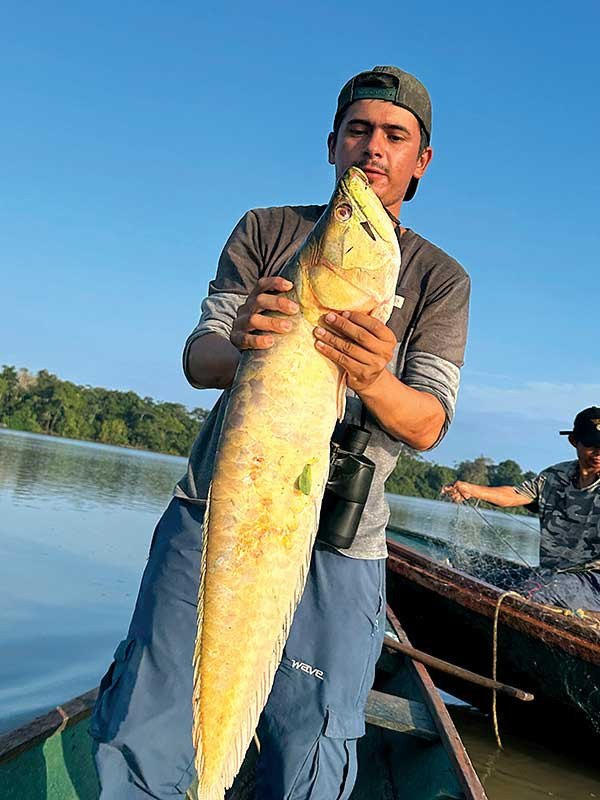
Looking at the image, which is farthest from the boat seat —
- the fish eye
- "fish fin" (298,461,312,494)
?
the fish eye

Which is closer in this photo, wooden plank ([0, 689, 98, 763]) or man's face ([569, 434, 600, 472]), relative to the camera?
wooden plank ([0, 689, 98, 763])

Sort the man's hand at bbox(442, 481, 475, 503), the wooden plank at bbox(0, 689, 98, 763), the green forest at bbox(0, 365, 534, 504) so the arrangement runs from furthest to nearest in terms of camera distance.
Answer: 1. the green forest at bbox(0, 365, 534, 504)
2. the man's hand at bbox(442, 481, 475, 503)
3. the wooden plank at bbox(0, 689, 98, 763)

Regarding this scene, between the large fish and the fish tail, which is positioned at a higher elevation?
the large fish

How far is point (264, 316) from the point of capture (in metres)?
1.94

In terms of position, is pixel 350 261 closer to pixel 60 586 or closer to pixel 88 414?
pixel 60 586

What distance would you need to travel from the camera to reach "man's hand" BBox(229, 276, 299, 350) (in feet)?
6.31

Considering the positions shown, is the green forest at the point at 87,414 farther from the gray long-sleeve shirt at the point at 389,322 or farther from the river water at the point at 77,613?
the gray long-sleeve shirt at the point at 389,322

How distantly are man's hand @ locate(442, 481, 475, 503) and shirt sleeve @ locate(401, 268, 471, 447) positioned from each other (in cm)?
531

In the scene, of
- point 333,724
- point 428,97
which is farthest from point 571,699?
point 428,97

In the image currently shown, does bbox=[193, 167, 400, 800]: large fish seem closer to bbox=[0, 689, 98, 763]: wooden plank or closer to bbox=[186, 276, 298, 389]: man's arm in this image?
bbox=[186, 276, 298, 389]: man's arm

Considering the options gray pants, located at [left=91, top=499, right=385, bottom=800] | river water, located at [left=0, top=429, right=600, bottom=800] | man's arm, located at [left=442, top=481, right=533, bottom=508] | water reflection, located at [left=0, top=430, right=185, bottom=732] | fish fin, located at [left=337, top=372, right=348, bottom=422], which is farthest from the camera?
man's arm, located at [left=442, top=481, right=533, bottom=508]

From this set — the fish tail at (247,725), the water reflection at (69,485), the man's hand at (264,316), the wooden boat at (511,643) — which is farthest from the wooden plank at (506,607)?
the water reflection at (69,485)

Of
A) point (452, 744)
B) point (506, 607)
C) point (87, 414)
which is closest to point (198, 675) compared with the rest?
point (452, 744)

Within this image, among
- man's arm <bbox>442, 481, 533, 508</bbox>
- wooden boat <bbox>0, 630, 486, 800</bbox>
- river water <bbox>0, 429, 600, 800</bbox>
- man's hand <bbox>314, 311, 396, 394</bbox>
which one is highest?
man's hand <bbox>314, 311, 396, 394</bbox>
